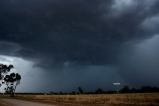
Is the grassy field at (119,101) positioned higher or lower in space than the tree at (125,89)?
lower

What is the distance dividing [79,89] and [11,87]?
1480 inches

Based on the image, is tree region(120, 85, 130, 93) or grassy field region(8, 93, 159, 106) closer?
grassy field region(8, 93, 159, 106)

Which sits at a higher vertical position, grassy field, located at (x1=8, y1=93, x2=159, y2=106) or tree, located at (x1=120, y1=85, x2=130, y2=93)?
tree, located at (x1=120, y1=85, x2=130, y2=93)

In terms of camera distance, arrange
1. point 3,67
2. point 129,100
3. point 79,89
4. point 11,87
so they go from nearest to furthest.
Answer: point 129,100 → point 3,67 → point 11,87 → point 79,89

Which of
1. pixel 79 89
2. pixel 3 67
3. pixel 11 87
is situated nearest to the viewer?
pixel 3 67

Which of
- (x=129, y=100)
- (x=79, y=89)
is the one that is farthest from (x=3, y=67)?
(x=129, y=100)

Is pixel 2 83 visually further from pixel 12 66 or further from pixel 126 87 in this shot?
pixel 126 87

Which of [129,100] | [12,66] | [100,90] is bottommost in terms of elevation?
[129,100]

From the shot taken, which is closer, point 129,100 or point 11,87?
point 129,100

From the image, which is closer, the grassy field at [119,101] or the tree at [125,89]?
the grassy field at [119,101]

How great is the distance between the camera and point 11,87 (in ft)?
424

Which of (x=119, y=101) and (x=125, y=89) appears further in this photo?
(x=125, y=89)

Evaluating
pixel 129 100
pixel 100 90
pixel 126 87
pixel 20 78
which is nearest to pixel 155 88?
pixel 126 87

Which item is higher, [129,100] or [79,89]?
[79,89]
